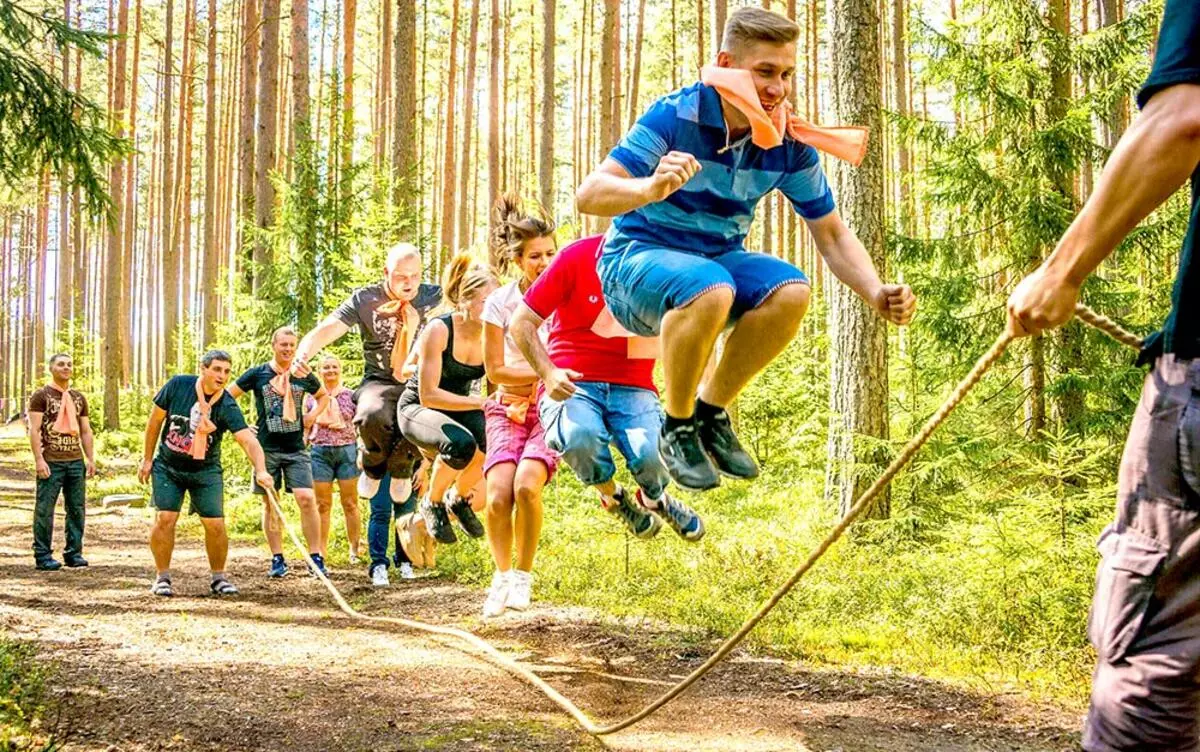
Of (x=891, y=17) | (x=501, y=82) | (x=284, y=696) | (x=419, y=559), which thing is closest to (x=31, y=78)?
(x=419, y=559)

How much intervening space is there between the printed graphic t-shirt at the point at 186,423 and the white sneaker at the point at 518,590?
468 cm

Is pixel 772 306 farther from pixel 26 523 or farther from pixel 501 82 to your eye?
pixel 501 82

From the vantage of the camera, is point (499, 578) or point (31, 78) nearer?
point (499, 578)

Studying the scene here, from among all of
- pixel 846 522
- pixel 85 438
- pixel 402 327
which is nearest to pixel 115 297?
pixel 85 438

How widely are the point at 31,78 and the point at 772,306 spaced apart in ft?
28.9

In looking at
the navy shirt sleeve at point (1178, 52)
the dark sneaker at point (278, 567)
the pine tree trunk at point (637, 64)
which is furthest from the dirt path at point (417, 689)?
the pine tree trunk at point (637, 64)

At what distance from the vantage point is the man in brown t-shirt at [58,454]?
11.4m

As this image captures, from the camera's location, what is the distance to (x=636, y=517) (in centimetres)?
550

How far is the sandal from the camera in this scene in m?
10.0

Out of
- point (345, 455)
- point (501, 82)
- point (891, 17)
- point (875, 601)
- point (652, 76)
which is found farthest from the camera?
point (501, 82)

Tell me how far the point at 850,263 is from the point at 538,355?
1.48 m

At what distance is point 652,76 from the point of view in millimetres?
33438

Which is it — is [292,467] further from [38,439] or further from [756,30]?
[756,30]

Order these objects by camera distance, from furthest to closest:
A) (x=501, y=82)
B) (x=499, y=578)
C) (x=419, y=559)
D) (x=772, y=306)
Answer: (x=501, y=82), (x=419, y=559), (x=499, y=578), (x=772, y=306)
